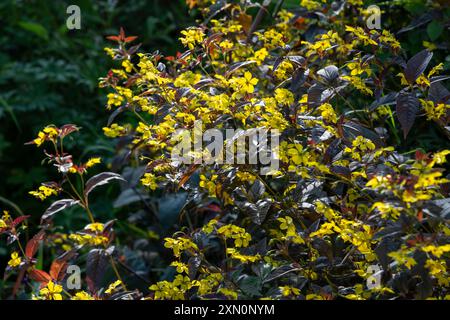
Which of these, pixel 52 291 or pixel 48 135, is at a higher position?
pixel 48 135

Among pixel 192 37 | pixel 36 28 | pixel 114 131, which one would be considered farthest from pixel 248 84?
pixel 36 28

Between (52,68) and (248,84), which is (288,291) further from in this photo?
(52,68)

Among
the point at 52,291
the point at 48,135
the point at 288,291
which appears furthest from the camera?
the point at 48,135

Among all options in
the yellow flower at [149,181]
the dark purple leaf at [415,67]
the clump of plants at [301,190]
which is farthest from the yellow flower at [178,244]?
the dark purple leaf at [415,67]

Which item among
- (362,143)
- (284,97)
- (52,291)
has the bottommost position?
(52,291)

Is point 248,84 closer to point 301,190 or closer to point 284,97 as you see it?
point 284,97

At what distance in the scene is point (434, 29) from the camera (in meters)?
2.27

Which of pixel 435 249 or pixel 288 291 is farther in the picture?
pixel 288 291

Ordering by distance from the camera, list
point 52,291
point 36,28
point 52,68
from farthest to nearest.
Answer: point 36,28 < point 52,68 < point 52,291

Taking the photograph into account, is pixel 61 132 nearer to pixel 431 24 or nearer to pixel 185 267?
pixel 185 267

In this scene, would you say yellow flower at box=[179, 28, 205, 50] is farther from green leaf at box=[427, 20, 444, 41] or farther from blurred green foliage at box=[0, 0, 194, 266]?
blurred green foliage at box=[0, 0, 194, 266]

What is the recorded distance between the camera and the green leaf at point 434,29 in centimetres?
226

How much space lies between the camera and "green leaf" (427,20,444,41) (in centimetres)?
226
